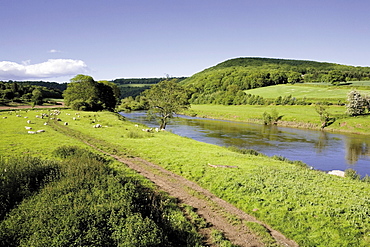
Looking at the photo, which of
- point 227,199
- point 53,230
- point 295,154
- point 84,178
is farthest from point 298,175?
point 295,154

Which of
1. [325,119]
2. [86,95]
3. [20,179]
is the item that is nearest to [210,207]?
[20,179]

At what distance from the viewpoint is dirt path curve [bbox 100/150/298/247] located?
884 cm

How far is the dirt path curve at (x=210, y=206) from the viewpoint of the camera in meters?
8.84

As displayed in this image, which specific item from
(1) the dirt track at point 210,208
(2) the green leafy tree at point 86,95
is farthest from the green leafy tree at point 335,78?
(1) the dirt track at point 210,208

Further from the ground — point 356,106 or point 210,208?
point 356,106

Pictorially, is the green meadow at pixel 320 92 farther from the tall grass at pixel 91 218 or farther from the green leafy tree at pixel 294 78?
the tall grass at pixel 91 218

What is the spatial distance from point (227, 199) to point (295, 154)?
84.2ft

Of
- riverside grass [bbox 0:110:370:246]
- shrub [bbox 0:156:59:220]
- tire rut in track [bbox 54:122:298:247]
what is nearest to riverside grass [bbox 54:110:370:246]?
riverside grass [bbox 0:110:370:246]

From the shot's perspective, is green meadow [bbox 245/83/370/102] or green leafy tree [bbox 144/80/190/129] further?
green meadow [bbox 245/83/370/102]

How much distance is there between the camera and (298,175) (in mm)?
16438

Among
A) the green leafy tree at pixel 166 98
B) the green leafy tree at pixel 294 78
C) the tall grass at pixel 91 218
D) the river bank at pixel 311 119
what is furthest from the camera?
the green leafy tree at pixel 294 78

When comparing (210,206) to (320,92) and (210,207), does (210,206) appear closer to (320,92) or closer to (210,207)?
(210,207)

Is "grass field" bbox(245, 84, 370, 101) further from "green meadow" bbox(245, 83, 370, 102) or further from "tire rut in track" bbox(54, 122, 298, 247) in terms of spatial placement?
"tire rut in track" bbox(54, 122, 298, 247)

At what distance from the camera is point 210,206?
36.2 feet
